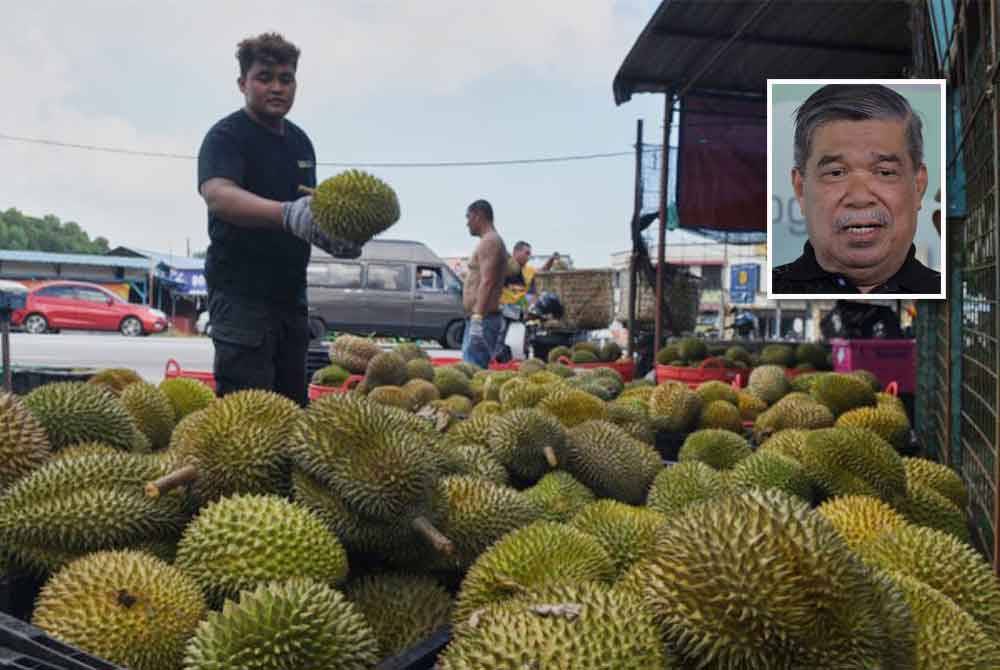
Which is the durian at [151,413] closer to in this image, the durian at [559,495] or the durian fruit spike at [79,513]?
the durian fruit spike at [79,513]

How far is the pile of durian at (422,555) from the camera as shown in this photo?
1171 millimetres

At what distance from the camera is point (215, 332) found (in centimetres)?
343

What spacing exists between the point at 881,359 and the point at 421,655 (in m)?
5.59

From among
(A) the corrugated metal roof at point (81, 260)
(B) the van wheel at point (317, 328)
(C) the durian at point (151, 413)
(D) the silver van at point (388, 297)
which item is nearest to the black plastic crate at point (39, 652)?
(C) the durian at point (151, 413)

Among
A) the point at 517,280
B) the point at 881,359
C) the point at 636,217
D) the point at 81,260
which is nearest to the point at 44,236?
the point at 81,260

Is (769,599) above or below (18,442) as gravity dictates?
below

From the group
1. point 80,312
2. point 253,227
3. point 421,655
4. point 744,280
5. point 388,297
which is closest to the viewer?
point 421,655

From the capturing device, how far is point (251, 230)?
134 inches

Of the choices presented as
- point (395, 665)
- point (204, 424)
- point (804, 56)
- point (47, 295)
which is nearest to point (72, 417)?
point (204, 424)

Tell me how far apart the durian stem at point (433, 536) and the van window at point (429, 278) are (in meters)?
16.0

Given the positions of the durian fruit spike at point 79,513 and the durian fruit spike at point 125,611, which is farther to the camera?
the durian fruit spike at point 79,513

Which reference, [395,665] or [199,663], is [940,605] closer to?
[395,665]

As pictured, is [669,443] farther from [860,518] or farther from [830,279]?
[860,518]

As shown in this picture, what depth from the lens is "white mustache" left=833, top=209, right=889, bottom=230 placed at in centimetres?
269
